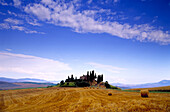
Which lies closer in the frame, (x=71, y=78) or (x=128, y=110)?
(x=128, y=110)

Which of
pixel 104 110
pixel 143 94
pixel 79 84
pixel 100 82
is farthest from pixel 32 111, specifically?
pixel 100 82

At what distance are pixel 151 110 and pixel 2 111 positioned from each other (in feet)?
66.1

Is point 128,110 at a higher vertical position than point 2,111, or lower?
higher

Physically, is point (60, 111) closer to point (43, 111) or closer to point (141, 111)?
point (43, 111)

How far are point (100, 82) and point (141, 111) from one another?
100 m

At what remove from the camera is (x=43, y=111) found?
14.9m

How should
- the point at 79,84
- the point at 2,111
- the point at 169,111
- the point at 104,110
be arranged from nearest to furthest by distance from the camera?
the point at 169,111 < the point at 104,110 < the point at 2,111 < the point at 79,84

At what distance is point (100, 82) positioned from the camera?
361 feet

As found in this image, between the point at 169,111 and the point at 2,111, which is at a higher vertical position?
the point at 169,111

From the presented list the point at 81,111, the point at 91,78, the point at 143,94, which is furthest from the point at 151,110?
the point at 91,78

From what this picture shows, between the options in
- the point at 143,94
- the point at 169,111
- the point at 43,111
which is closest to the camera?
the point at 169,111

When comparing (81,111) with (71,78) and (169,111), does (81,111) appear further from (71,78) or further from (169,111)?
(71,78)

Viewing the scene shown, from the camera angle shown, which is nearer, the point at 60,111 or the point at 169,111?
the point at 169,111

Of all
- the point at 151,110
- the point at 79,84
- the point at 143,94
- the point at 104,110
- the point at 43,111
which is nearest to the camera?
the point at 151,110
